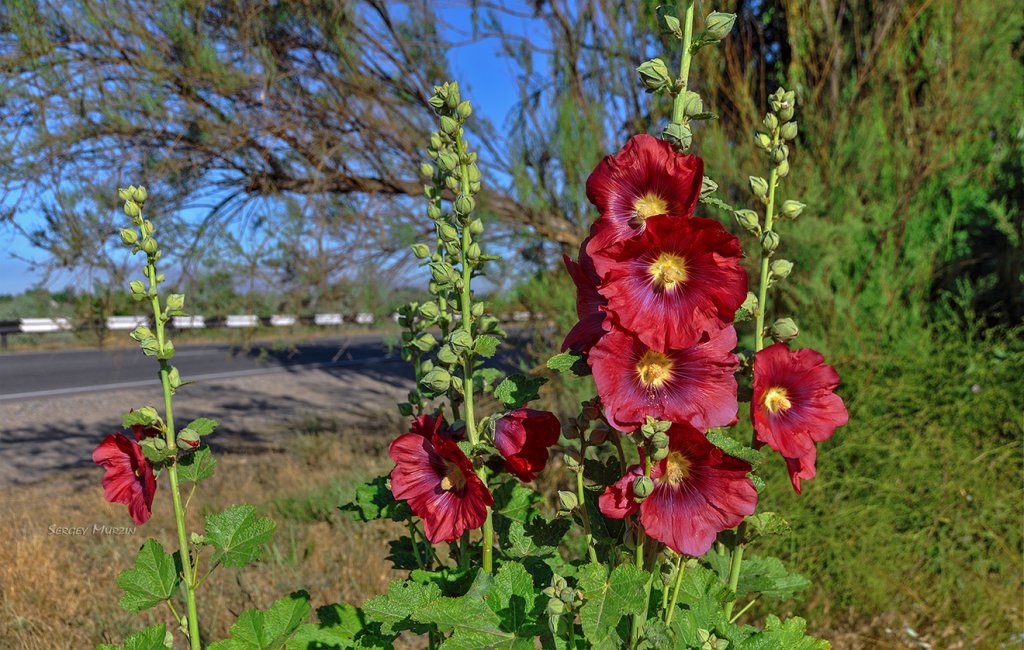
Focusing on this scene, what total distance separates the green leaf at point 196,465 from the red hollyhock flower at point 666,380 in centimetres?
70

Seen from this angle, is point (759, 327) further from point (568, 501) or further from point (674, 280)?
point (568, 501)

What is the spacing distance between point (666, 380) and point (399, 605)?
0.50 m

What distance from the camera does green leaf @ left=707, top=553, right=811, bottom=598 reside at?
0.97 meters

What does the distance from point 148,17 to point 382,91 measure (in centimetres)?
136

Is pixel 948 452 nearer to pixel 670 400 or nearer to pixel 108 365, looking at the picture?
pixel 670 400

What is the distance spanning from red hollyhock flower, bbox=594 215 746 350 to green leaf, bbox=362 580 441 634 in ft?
1.65

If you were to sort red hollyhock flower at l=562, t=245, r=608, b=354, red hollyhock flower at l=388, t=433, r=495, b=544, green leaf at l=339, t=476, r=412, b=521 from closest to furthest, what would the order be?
red hollyhock flower at l=562, t=245, r=608, b=354 < red hollyhock flower at l=388, t=433, r=495, b=544 < green leaf at l=339, t=476, r=412, b=521

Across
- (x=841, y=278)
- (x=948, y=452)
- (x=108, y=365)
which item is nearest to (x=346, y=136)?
(x=841, y=278)

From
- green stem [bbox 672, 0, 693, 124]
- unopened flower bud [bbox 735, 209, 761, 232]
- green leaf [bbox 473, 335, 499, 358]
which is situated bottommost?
green leaf [bbox 473, 335, 499, 358]

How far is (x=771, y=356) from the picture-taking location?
84 centimetres

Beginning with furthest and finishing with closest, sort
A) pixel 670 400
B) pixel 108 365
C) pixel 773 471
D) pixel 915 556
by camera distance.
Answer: pixel 108 365
pixel 773 471
pixel 915 556
pixel 670 400

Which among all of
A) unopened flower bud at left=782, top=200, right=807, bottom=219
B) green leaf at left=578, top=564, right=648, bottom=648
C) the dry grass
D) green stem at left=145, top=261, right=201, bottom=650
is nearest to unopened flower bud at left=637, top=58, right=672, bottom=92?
unopened flower bud at left=782, top=200, right=807, bottom=219

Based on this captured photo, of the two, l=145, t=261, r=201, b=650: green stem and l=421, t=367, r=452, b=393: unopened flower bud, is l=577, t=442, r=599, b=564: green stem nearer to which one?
l=421, t=367, r=452, b=393: unopened flower bud

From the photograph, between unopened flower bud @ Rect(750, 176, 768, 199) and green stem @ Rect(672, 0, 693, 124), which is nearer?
green stem @ Rect(672, 0, 693, 124)
